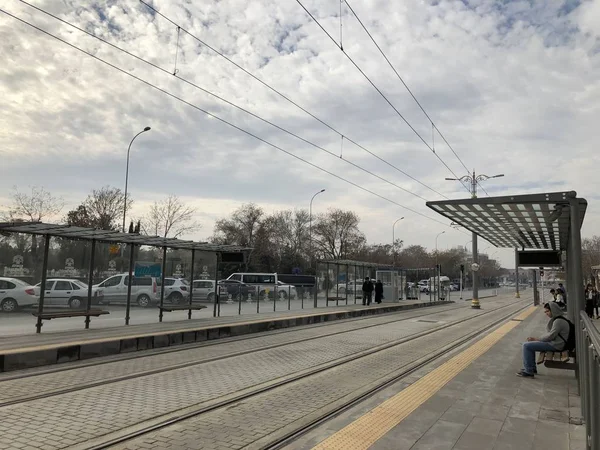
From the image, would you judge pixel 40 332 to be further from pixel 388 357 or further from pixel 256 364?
pixel 388 357

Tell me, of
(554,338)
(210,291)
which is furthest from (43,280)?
(554,338)

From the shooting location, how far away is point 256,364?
9.12m

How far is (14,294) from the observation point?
12.6 metres

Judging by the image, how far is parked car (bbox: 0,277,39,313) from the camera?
12.2m

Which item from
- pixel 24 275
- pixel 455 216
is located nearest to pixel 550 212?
pixel 455 216

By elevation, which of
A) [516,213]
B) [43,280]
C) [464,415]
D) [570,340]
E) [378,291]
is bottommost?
[464,415]

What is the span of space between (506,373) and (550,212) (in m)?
3.12

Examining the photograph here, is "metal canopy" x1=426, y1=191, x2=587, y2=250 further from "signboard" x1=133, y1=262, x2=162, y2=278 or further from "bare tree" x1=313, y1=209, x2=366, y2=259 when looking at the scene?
"bare tree" x1=313, y1=209, x2=366, y2=259

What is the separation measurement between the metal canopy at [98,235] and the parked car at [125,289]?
2266 mm

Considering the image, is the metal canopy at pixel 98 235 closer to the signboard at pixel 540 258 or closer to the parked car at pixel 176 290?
the parked car at pixel 176 290

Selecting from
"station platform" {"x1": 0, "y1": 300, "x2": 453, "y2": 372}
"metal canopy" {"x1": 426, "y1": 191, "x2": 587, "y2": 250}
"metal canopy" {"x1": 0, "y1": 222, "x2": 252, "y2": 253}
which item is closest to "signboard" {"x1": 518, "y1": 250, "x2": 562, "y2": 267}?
"metal canopy" {"x1": 426, "y1": 191, "x2": 587, "y2": 250}

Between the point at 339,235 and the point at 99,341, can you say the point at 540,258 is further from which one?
the point at 339,235

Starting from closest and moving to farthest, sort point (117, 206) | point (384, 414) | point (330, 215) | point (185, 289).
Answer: point (384, 414)
point (185, 289)
point (117, 206)
point (330, 215)

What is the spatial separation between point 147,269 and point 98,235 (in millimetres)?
4118
